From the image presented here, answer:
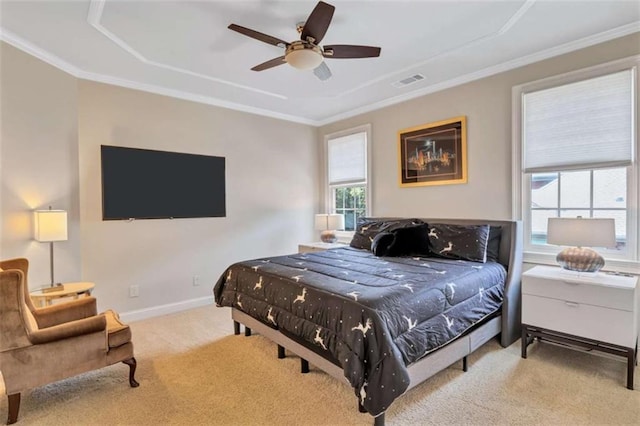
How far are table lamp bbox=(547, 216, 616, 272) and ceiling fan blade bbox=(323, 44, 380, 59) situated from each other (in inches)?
79.6

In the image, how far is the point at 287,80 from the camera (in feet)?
12.5

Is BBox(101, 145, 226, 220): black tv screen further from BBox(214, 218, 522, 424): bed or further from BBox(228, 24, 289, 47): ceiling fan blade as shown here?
BBox(228, 24, 289, 47): ceiling fan blade

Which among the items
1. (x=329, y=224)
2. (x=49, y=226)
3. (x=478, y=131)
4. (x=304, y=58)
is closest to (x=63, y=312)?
(x=49, y=226)

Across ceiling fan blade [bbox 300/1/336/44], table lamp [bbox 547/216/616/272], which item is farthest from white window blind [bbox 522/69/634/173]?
ceiling fan blade [bbox 300/1/336/44]

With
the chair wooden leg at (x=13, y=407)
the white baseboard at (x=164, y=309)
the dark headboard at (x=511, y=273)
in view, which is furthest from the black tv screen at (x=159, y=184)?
the dark headboard at (x=511, y=273)

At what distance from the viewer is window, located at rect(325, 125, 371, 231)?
4.99 metres

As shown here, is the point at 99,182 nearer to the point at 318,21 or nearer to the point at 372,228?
the point at 318,21

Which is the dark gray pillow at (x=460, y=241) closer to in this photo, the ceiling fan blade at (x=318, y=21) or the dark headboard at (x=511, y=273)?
the dark headboard at (x=511, y=273)

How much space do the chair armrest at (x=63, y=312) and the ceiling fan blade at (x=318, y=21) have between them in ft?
8.69

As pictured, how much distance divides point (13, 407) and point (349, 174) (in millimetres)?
4391

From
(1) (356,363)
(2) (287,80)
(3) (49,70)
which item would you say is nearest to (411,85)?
(2) (287,80)

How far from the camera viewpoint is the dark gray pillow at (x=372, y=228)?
401 cm

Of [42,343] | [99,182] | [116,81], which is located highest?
[116,81]

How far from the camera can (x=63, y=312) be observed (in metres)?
2.48
